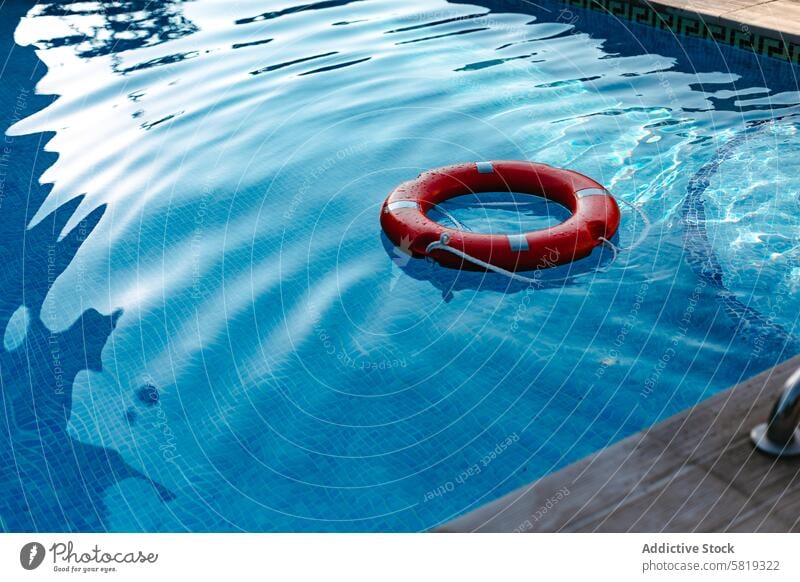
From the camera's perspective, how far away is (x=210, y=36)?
6.87m

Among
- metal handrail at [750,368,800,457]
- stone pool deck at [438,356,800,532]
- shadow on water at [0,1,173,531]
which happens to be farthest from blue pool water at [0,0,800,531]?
metal handrail at [750,368,800,457]

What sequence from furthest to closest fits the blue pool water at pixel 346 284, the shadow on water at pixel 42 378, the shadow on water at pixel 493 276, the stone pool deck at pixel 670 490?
the shadow on water at pixel 493 276 → the blue pool water at pixel 346 284 → the shadow on water at pixel 42 378 → the stone pool deck at pixel 670 490

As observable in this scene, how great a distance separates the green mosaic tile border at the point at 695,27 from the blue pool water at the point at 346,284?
0.30 ft

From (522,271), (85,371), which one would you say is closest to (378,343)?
(522,271)

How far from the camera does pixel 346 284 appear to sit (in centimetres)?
372

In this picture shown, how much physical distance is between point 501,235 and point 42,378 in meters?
1.79

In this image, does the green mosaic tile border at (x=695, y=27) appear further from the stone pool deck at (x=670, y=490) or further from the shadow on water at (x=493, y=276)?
the stone pool deck at (x=670, y=490)

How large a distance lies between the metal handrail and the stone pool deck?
2 centimetres

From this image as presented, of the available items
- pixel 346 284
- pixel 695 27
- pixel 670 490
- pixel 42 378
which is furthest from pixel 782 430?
pixel 695 27

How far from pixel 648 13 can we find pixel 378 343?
413 cm

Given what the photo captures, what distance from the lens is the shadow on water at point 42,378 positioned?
2693 millimetres

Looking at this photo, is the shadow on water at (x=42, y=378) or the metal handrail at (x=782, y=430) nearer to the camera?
the metal handrail at (x=782, y=430)

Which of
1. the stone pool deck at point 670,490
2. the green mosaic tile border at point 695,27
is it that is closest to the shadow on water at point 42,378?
the stone pool deck at point 670,490

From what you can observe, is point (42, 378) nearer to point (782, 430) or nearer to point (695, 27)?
point (782, 430)
